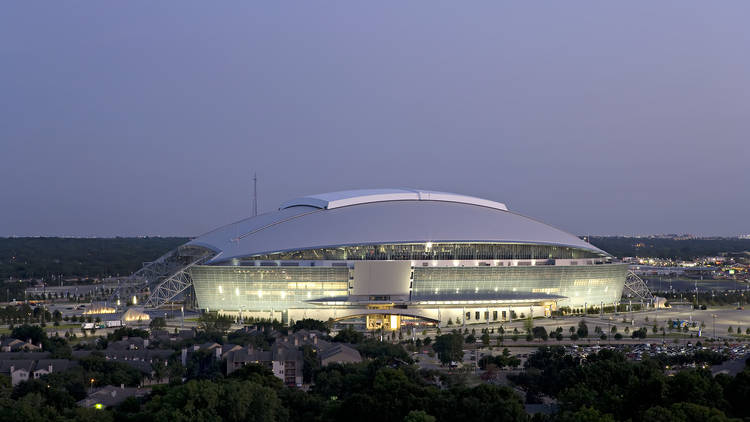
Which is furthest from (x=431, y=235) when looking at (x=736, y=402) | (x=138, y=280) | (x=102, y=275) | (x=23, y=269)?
(x=23, y=269)

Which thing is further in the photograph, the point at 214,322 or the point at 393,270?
the point at 393,270

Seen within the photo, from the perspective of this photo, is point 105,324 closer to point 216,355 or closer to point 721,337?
point 216,355

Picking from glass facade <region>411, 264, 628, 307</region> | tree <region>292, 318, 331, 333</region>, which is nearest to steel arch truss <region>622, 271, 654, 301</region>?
glass facade <region>411, 264, 628, 307</region>

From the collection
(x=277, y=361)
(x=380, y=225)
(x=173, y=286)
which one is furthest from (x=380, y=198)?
(x=277, y=361)

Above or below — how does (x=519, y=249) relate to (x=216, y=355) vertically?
above

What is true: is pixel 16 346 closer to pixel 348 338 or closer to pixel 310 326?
pixel 310 326

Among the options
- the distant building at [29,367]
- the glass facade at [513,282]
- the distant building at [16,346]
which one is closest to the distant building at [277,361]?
the distant building at [29,367]
